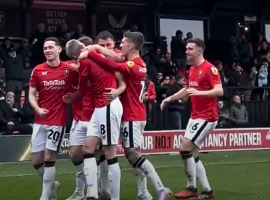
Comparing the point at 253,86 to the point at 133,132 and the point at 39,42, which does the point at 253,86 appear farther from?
the point at 133,132

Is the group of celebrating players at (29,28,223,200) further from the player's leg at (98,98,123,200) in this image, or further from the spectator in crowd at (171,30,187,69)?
the spectator in crowd at (171,30,187,69)

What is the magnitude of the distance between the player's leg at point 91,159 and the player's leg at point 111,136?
122mm

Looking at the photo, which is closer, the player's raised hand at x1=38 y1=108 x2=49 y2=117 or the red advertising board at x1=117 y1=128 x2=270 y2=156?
the player's raised hand at x1=38 y1=108 x2=49 y2=117

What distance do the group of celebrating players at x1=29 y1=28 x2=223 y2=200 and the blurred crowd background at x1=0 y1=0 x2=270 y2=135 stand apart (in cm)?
588

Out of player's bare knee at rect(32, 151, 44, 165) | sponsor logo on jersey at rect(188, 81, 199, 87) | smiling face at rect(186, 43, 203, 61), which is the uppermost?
smiling face at rect(186, 43, 203, 61)

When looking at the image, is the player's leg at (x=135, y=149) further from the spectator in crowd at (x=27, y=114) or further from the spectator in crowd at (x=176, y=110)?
Result: the spectator in crowd at (x=176, y=110)

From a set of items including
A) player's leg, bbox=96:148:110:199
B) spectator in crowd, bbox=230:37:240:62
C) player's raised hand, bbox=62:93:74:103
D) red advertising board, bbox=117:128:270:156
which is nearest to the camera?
player's raised hand, bbox=62:93:74:103

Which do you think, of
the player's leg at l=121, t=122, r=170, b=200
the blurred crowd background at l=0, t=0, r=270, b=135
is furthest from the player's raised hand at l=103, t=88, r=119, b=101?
the blurred crowd background at l=0, t=0, r=270, b=135

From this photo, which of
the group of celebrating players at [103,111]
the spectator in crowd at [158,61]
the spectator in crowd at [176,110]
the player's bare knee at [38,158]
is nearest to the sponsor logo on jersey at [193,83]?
the group of celebrating players at [103,111]

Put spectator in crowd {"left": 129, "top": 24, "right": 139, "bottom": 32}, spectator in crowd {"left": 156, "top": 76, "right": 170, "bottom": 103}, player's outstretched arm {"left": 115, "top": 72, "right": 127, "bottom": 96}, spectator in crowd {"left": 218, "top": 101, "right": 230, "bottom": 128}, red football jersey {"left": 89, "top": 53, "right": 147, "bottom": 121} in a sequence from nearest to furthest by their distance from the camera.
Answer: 1. player's outstretched arm {"left": 115, "top": 72, "right": 127, "bottom": 96}
2. red football jersey {"left": 89, "top": 53, "right": 147, "bottom": 121}
3. spectator in crowd {"left": 156, "top": 76, "right": 170, "bottom": 103}
4. spectator in crowd {"left": 218, "top": 101, "right": 230, "bottom": 128}
5. spectator in crowd {"left": 129, "top": 24, "right": 139, "bottom": 32}

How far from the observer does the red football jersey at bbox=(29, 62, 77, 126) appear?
33.4ft

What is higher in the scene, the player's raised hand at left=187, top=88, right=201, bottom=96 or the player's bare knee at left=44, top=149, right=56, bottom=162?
the player's raised hand at left=187, top=88, right=201, bottom=96

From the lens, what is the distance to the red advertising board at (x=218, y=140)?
19.9 metres

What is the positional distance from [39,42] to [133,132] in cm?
1243
